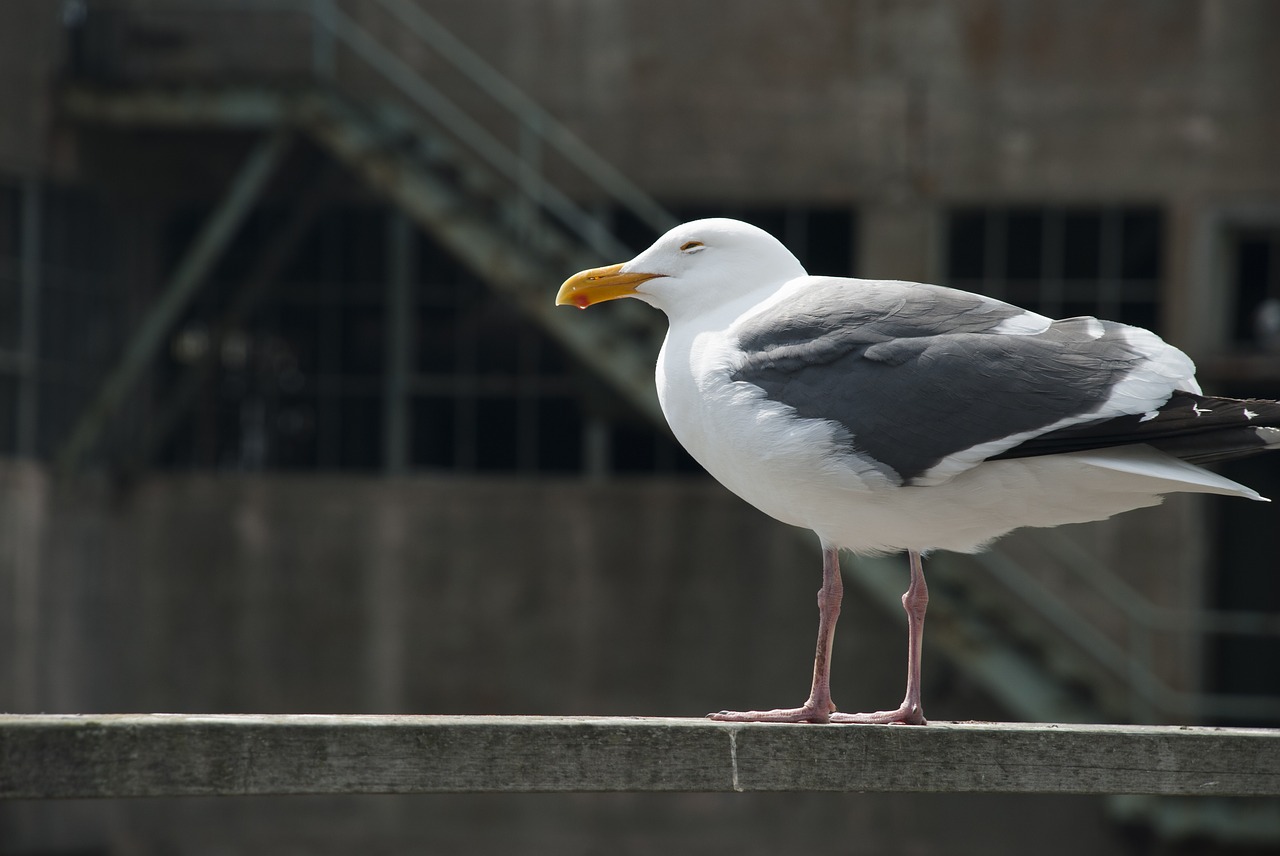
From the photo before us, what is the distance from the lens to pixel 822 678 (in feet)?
15.8

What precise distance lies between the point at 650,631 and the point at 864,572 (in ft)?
8.31

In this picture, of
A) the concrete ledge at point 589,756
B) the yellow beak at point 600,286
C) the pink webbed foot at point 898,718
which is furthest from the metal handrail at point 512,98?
the concrete ledge at point 589,756

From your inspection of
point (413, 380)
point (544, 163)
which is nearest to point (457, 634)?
point (413, 380)

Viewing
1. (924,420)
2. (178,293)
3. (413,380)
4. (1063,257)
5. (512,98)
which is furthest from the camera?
(413,380)

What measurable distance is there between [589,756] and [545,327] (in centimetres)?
963

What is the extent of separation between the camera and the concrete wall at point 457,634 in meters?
14.2

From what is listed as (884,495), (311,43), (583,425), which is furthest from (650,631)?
(884,495)

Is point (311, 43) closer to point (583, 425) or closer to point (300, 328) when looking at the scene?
point (300, 328)

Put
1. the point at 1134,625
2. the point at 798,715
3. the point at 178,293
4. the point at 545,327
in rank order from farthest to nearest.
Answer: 1. the point at 178,293
2. the point at 1134,625
3. the point at 545,327
4. the point at 798,715

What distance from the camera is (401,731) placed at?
13.5 ft

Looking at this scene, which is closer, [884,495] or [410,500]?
[884,495]

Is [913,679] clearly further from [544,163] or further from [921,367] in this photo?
[544,163]

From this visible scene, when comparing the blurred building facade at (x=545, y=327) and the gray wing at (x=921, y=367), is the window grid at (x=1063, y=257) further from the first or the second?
the gray wing at (x=921, y=367)

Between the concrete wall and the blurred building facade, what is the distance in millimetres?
31
